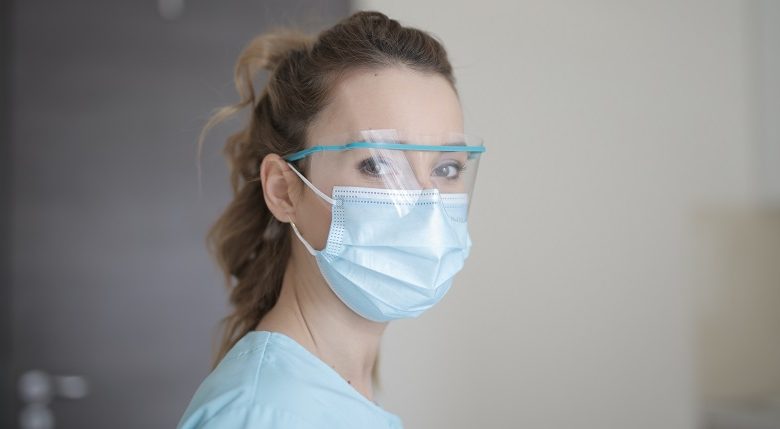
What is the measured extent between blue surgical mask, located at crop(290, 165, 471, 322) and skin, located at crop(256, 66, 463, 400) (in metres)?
0.03

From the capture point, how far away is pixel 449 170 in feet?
3.88

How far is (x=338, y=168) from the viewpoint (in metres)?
1.12

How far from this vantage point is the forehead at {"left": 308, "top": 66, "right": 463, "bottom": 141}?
1124 mm

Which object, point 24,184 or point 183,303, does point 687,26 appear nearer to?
point 183,303

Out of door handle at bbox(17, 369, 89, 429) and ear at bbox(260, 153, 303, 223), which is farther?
door handle at bbox(17, 369, 89, 429)

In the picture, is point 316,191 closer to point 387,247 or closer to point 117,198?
point 387,247

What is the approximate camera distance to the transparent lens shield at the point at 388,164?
109 cm

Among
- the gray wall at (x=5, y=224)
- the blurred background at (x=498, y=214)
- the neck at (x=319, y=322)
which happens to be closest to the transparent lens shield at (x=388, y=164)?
the neck at (x=319, y=322)

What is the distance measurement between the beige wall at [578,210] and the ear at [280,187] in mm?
1018

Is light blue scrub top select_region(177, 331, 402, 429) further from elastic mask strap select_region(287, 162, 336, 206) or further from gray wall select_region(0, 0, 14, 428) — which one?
gray wall select_region(0, 0, 14, 428)

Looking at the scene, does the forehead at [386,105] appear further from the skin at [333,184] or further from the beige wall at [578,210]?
the beige wall at [578,210]

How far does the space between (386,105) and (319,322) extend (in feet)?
1.29

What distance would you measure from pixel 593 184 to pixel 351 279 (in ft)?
4.58

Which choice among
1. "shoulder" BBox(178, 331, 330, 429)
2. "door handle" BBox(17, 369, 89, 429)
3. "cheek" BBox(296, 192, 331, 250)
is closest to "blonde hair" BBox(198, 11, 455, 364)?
"cheek" BBox(296, 192, 331, 250)
